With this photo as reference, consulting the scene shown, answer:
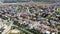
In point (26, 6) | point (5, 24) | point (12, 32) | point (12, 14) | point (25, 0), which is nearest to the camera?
point (12, 32)

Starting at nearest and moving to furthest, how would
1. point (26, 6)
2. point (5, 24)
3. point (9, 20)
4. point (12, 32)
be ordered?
point (12, 32) → point (5, 24) → point (9, 20) → point (26, 6)

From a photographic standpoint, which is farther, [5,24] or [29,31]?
[5,24]

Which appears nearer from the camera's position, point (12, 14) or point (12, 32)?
point (12, 32)

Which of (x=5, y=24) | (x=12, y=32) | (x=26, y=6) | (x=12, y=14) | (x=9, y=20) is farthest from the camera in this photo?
(x=26, y=6)

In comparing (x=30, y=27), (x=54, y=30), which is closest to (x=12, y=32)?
(x=30, y=27)

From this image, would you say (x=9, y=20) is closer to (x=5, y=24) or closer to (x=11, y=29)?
(x=5, y=24)

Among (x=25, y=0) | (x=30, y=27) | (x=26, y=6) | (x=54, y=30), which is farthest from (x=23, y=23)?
(x=25, y=0)

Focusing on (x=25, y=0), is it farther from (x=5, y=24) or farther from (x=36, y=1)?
(x=5, y=24)

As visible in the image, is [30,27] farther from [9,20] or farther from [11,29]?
[9,20]

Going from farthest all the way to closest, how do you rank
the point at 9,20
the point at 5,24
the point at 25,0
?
the point at 25,0 < the point at 9,20 < the point at 5,24
